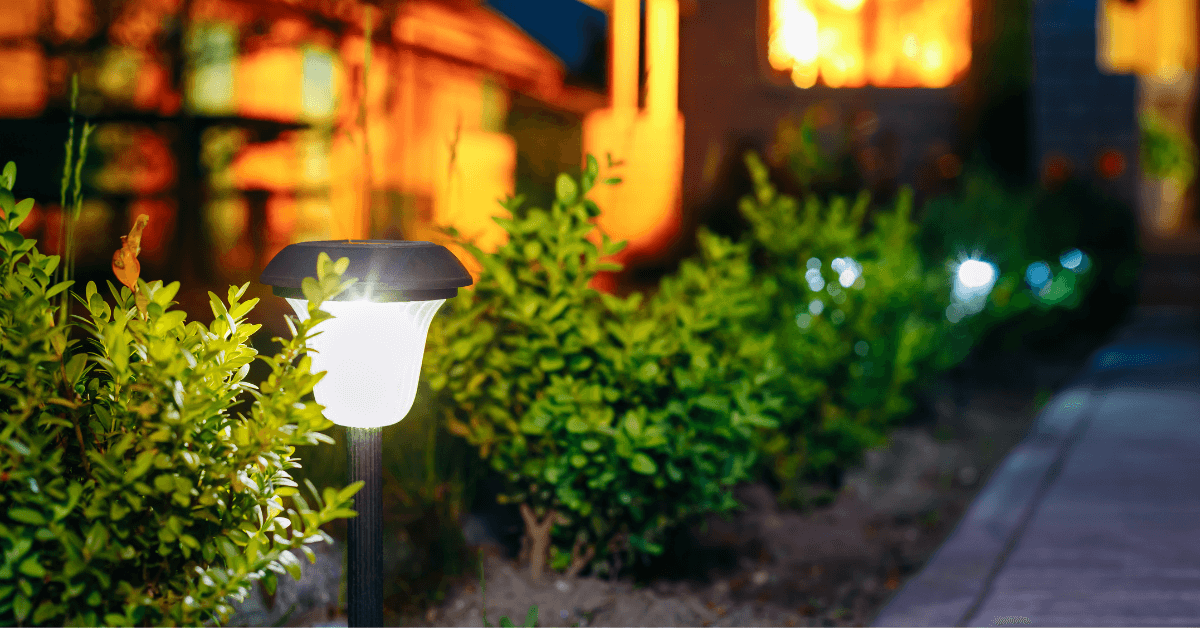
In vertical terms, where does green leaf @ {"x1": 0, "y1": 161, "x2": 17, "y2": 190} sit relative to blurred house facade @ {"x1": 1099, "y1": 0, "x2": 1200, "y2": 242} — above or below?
below

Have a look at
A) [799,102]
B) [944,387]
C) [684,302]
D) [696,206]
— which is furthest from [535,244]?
[799,102]

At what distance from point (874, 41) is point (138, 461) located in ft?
40.4

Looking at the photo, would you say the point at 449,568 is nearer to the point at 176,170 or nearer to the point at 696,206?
the point at 176,170

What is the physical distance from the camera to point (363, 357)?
206 cm

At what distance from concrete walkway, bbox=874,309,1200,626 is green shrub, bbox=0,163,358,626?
2171 millimetres

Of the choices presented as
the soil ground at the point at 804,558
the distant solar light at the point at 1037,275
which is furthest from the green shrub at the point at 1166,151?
the soil ground at the point at 804,558

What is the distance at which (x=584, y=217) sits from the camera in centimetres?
302

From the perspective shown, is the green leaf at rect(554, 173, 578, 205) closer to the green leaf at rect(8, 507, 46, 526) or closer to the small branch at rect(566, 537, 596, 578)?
the small branch at rect(566, 537, 596, 578)

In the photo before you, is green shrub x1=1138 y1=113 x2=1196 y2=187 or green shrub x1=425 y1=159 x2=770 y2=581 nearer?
green shrub x1=425 y1=159 x2=770 y2=581

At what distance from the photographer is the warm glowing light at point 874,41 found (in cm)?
1184

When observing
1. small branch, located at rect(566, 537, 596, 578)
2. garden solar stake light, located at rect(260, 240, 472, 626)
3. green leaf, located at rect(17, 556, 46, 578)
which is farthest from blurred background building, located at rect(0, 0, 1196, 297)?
green leaf, located at rect(17, 556, 46, 578)

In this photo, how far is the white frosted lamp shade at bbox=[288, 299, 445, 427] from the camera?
2.05 m

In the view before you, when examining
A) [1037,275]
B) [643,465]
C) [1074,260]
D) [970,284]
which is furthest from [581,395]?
[1074,260]

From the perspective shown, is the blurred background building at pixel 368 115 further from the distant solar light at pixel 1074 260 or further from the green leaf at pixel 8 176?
the distant solar light at pixel 1074 260
